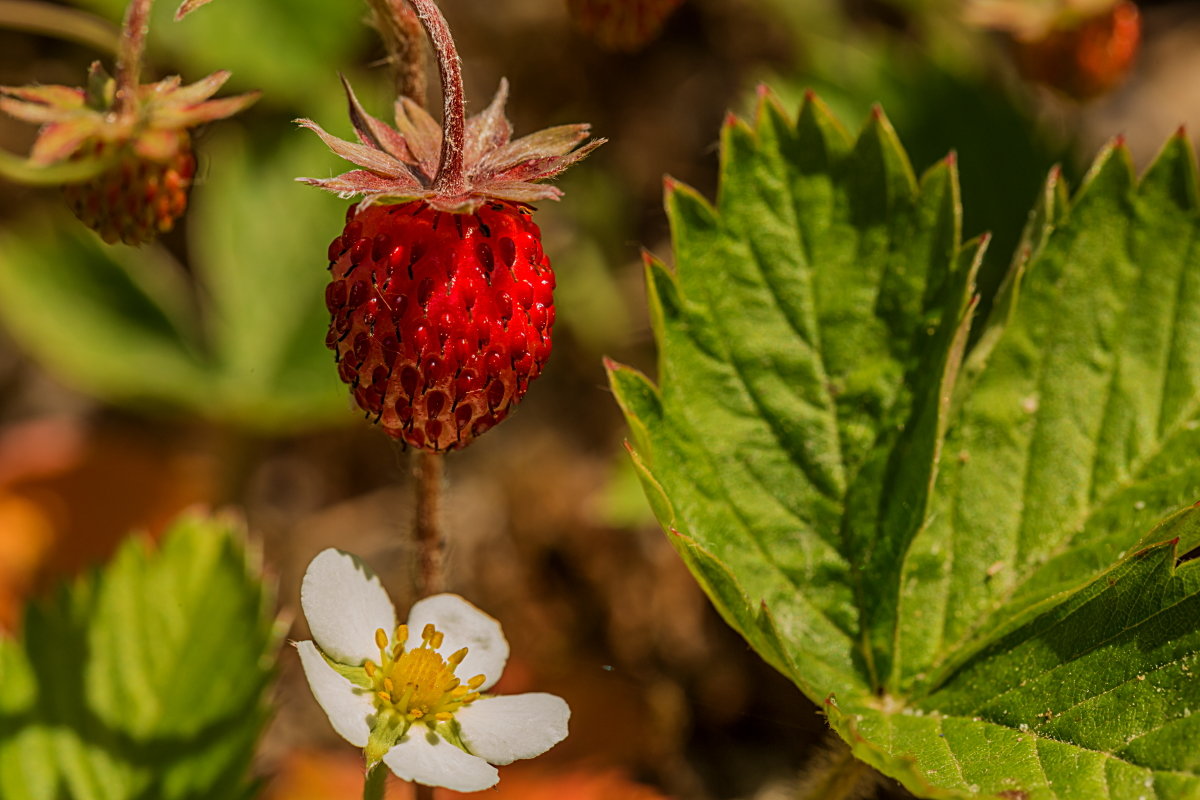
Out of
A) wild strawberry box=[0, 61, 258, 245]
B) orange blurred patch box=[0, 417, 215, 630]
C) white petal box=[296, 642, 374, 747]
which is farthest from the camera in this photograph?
orange blurred patch box=[0, 417, 215, 630]

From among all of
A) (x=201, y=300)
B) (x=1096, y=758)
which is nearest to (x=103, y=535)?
(x=201, y=300)

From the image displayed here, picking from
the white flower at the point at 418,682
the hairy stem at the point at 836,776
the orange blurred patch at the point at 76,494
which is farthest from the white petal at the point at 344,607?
the orange blurred patch at the point at 76,494

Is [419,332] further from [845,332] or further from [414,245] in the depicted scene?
[845,332]

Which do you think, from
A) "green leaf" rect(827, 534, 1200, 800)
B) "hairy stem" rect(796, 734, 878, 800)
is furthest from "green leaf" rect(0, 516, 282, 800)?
"green leaf" rect(827, 534, 1200, 800)

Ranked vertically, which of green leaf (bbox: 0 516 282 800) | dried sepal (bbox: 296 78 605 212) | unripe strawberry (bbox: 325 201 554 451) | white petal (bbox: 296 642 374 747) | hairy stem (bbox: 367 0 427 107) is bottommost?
green leaf (bbox: 0 516 282 800)

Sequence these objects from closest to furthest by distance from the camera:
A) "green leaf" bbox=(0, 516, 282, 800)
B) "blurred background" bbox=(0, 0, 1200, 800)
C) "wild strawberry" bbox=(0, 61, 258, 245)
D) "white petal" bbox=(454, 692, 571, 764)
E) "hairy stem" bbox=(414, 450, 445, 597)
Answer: "white petal" bbox=(454, 692, 571, 764) < "wild strawberry" bbox=(0, 61, 258, 245) < "hairy stem" bbox=(414, 450, 445, 597) < "green leaf" bbox=(0, 516, 282, 800) < "blurred background" bbox=(0, 0, 1200, 800)

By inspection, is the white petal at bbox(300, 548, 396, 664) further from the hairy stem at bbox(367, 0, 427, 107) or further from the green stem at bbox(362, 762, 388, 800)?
the hairy stem at bbox(367, 0, 427, 107)

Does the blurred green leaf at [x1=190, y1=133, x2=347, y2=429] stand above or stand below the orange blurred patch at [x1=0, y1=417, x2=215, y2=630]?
above
